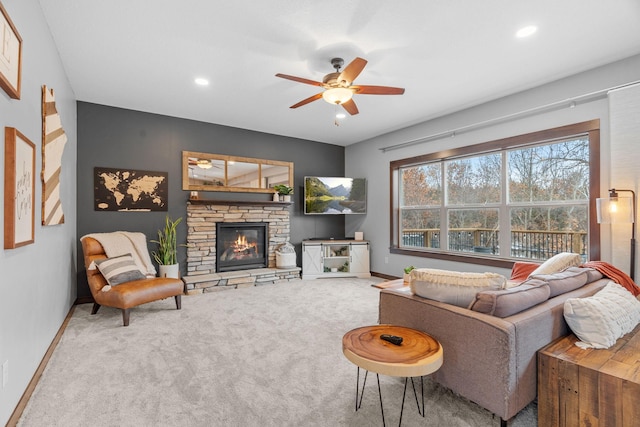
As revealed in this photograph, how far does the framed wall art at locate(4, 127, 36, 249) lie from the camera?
1650 mm

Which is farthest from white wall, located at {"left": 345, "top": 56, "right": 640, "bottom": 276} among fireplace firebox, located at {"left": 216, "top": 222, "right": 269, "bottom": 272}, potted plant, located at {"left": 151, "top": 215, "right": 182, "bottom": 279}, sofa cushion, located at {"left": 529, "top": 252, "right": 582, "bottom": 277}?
potted plant, located at {"left": 151, "top": 215, "right": 182, "bottom": 279}

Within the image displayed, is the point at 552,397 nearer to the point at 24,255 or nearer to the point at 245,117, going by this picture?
the point at 24,255

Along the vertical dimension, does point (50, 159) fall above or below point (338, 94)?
below

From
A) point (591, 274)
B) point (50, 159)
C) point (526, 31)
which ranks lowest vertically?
point (591, 274)

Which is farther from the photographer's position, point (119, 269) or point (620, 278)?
point (119, 269)

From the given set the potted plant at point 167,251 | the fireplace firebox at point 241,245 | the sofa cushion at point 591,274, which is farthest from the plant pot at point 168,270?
the sofa cushion at point 591,274

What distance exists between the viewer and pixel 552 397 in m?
1.62

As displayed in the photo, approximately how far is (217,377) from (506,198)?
3.97m

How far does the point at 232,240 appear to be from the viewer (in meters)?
5.37

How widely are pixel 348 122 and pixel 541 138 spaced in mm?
2649

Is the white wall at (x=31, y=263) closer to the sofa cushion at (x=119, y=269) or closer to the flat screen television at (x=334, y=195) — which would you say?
the sofa cushion at (x=119, y=269)

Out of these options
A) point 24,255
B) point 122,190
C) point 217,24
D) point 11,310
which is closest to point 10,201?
point 24,255

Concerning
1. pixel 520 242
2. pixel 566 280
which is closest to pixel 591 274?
pixel 566 280

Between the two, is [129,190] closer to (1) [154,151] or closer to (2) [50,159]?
(1) [154,151]
